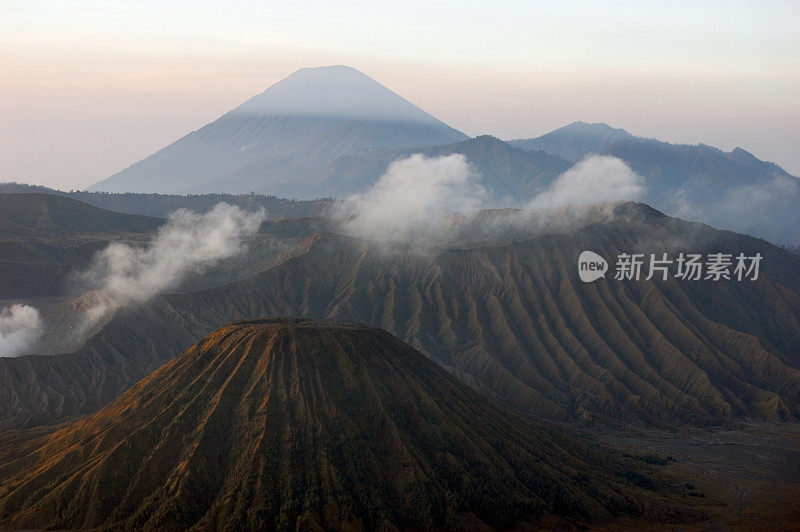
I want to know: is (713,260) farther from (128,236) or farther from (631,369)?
(128,236)

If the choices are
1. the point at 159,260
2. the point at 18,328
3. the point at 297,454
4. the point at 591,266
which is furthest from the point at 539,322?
the point at 18,328

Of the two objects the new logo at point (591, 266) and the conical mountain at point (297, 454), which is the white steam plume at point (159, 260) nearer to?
the conical mountain at point (297, 454)

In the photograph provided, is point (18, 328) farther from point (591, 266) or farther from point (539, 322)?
point (591, 266)

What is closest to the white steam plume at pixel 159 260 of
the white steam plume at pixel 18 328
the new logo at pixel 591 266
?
the white steam plume at pixel 18 328

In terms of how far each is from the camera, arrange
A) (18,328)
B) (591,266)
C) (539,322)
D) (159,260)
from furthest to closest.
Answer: (591,266) → (159,260) → (539,322) → (18,328)

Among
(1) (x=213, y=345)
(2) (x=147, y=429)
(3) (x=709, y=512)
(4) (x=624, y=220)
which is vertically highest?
(4) (x=624, y=220)

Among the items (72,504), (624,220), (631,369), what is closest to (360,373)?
(72,504)

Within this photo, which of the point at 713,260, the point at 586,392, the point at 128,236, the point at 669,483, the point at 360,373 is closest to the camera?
the point at 360,373
